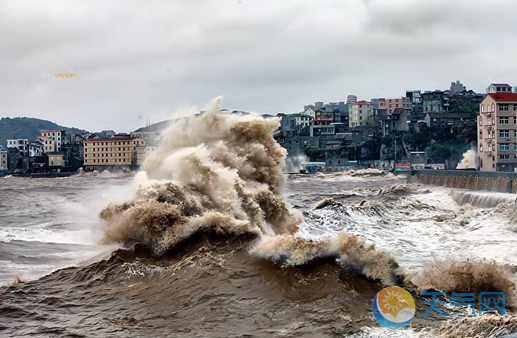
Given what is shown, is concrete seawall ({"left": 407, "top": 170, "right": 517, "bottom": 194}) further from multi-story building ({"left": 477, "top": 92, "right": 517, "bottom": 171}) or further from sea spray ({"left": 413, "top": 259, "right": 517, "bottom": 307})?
sea spray ({"left": 413, "top": 259, "right": 517, "bottom": 307})

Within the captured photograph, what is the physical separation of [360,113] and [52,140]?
7404 cm

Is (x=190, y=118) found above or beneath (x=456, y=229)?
above

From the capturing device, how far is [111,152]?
120875mm

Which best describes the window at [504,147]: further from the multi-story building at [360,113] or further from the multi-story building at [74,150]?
the multi-story building at [74,150]

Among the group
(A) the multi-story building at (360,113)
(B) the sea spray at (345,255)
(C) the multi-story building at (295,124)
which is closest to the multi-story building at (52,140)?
(C) the multi-story building at (295,124)

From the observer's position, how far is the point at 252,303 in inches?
327

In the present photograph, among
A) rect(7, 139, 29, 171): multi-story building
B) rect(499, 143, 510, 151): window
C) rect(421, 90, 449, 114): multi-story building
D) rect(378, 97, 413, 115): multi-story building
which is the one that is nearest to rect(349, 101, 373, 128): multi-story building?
rect(378, 97, 413, 115): multi-story building

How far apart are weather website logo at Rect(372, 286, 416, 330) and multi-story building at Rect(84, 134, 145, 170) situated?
A: 109 m

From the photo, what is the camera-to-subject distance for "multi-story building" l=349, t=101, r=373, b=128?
139 metres

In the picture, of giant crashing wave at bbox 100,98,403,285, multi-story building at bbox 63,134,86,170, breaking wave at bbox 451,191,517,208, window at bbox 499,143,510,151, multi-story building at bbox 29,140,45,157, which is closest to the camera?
giant crashing wave at bbox 100,98,403,285

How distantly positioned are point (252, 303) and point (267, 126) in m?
6.91

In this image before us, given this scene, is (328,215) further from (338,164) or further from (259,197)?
(338,164)

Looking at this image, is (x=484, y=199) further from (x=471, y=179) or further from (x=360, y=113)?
(x=360, y=113)

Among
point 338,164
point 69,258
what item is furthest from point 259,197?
point 338,164
